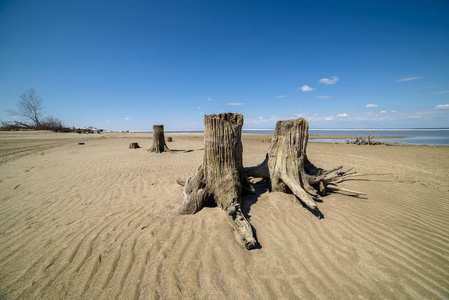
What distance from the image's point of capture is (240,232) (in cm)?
274

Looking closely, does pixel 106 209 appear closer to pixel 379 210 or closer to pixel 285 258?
pixel 285 258

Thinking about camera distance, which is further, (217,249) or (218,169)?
(218,169)

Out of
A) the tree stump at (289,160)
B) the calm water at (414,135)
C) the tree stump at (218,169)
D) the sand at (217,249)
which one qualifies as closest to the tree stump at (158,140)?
the sand at (217,249)

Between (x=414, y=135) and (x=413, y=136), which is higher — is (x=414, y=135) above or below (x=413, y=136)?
above

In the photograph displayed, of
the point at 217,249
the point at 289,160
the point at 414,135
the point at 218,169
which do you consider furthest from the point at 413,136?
the point at 217,249

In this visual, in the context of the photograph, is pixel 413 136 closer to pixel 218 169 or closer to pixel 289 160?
pixel 289 160

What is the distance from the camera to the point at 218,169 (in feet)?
12.6

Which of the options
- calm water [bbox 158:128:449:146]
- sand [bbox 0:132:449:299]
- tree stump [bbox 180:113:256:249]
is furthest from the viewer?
calm water [bbox 158:128:449:146]

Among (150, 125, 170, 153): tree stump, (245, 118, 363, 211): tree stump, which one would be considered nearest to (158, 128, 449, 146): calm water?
(245, 118, 363, 211): tree stump

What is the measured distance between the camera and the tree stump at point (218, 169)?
12.0 feet

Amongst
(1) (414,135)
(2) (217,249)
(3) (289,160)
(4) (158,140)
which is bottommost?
(2) (217,249)

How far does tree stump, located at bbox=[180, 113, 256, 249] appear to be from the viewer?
12.0ft

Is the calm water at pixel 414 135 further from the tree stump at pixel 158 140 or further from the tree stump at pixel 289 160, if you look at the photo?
the tree stump at pixel 158 140

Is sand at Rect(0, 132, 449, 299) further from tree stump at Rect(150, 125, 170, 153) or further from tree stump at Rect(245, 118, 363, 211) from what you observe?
tree stump at Rect(150, 125, 170, 153)
